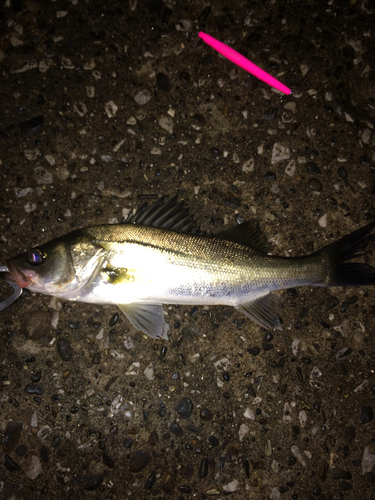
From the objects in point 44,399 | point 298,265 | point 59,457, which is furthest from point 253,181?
point 59,457

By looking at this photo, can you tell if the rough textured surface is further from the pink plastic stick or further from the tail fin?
the tail fin

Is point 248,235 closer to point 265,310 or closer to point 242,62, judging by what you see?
point 265,310

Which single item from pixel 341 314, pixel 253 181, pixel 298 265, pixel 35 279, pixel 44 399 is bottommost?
pixel 44 399

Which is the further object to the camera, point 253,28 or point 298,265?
point 253,28

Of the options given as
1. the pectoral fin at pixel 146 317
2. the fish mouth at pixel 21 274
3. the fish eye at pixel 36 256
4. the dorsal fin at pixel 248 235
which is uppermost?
the dorsal fin at pixel 248 235

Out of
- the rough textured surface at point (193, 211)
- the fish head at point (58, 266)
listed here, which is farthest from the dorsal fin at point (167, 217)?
the fish head at point (58, 266)

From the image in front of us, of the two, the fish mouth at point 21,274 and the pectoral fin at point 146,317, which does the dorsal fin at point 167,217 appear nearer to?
the pectoral fin at point 146,317

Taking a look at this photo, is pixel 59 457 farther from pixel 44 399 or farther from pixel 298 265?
pixel 298 265

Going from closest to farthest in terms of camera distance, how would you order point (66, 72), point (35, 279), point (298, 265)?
point (35, 279) → point (298, 265) → point (66, 72)
